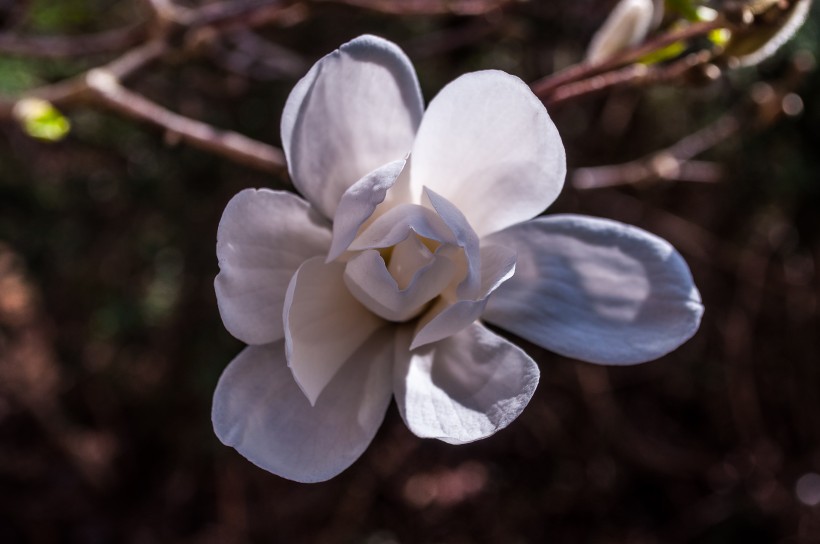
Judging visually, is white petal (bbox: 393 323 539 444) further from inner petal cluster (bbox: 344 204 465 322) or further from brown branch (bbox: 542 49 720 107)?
brown branch (bbox: 542 49 720 107)

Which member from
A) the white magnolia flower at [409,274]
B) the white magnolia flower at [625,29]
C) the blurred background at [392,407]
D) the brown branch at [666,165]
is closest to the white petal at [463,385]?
the white magnolia flower at [409,274]

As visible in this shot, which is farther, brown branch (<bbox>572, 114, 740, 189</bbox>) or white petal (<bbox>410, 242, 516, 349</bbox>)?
brown branch (<bbox>572, 114, 740, 189</bbox>)

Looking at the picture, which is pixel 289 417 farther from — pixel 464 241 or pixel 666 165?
pixel 666 165

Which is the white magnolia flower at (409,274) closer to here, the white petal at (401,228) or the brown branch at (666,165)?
the white petal at (401,228)

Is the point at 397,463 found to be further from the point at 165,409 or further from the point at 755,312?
the point at 755,312

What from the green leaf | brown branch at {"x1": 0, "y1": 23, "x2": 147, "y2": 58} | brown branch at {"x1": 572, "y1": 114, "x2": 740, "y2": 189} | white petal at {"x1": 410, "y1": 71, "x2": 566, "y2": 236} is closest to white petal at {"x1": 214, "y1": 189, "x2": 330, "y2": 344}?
white petal at {"x1": 410, "y1": 71, "x2": 566, "y2": 236}

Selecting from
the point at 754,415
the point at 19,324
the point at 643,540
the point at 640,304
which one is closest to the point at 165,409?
the point at 19,324

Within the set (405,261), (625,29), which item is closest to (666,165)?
(625,29)

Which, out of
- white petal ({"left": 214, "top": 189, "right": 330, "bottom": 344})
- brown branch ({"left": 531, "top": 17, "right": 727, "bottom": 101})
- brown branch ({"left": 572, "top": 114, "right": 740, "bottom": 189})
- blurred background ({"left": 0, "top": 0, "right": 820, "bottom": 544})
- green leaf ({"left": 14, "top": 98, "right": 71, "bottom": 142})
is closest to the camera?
white petal ({"left": 214, "top": 189, "right": 330, "bottom": 344})
